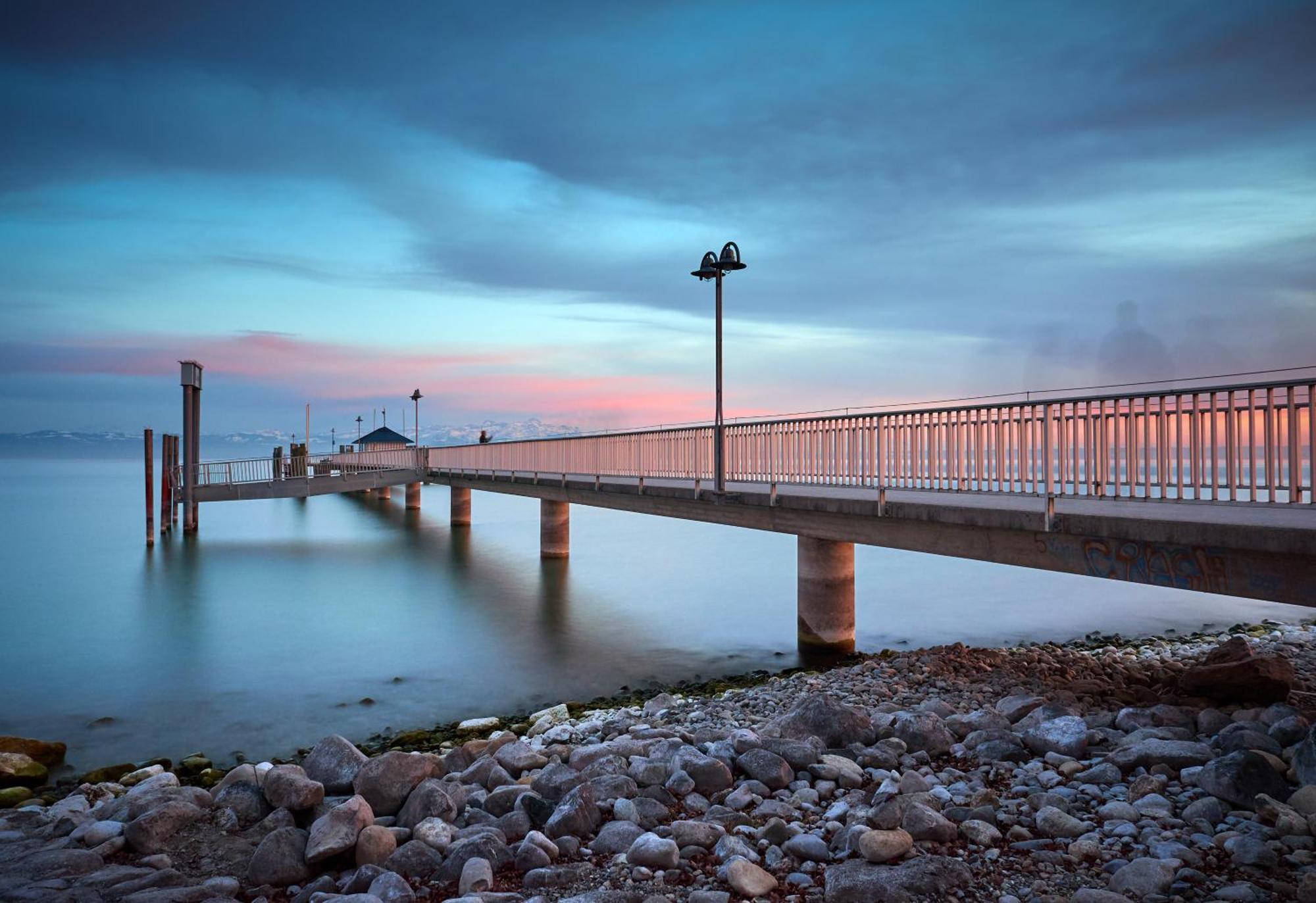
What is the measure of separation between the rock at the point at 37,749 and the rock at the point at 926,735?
961 centimetres

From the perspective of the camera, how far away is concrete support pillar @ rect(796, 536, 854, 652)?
1445cm

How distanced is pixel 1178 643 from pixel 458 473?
30033 millimetres

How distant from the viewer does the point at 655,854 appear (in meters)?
5.43

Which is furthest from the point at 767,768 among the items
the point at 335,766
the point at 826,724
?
the point at 335,766

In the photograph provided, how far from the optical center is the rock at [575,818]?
5965 millimetres

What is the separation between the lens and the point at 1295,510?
872 cm

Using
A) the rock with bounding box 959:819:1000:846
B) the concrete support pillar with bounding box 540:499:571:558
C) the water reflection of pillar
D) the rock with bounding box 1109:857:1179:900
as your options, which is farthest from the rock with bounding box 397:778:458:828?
the concrete support pillar with bounding box 540:499:571:558

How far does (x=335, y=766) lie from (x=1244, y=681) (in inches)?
342

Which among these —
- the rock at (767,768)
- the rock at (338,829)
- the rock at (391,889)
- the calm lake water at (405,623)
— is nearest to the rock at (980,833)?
the rock at (767,768)

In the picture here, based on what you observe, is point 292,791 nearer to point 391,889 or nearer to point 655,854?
point 391,889

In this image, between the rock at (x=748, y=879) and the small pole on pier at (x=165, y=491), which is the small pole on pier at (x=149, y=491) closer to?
the small pole on pier at (x=165, y=491)

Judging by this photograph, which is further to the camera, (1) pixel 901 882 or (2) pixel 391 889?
(2) pixel 391 889

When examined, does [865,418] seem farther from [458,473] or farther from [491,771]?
[458,473]

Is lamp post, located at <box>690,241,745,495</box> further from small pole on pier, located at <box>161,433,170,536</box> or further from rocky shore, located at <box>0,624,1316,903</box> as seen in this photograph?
small pole on pier, located at <box>161,433,170,536</box>
